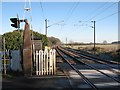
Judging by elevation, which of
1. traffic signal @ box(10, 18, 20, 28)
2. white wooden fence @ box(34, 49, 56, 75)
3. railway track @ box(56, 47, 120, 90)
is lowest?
railway track @ box(56, 47, 120, 90)

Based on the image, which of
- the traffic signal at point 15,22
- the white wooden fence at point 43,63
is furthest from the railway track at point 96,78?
the traffic signal at point 15,22

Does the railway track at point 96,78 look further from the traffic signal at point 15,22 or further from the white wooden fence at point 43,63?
the traffic signal at point 15,22

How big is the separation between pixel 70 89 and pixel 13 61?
8175 millimetres

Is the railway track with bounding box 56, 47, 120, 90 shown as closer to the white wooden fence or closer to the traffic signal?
the white wooden fence

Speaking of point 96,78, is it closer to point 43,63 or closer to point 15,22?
point 43,63

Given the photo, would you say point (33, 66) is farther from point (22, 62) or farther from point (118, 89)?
point (118, 89)

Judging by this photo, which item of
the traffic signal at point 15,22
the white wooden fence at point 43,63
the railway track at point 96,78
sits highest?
the traffic signal at point 15,22

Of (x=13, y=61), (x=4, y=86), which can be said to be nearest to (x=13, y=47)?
(x=13, y=61)

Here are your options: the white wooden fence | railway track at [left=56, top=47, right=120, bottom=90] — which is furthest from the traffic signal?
railway track at [left=56, top=47, right=120, bottom=90]

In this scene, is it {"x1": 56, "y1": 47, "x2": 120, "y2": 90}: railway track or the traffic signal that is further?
the traffic signal

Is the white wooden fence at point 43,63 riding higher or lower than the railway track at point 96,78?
higher

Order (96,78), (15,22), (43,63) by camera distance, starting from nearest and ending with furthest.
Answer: (96,78)
(15,22)
(43,63)

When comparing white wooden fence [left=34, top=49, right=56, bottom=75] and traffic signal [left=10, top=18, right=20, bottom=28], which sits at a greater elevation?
traffic signal [left=10, top=18, right=20, bottom=28]

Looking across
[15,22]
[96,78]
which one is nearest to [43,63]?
[15,22]
